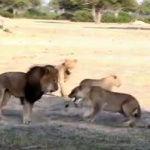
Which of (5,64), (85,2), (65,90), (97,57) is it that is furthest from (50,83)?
(85,2)

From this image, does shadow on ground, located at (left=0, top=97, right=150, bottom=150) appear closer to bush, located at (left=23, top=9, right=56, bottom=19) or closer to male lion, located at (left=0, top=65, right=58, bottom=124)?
male lion, located at (left=0, top=65, right=58, bottom=124)

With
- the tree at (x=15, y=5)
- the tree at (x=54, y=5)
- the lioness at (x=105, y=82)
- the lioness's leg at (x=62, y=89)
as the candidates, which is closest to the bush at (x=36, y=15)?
the tree at (x=54, y=5)

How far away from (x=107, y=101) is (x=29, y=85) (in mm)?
1268

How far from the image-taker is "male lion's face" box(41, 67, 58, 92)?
9.95 m

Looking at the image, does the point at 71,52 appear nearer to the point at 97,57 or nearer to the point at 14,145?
the point at 97,57

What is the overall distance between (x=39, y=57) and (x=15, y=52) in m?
3.02

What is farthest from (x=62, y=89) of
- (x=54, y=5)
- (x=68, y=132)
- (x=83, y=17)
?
(x=54, y=5)

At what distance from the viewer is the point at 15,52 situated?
2798 cm

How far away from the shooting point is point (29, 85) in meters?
10.3

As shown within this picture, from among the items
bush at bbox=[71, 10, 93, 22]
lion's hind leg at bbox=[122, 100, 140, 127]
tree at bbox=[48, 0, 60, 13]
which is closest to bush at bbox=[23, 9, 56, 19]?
tree at bbox=[48, 0, 60, 13]

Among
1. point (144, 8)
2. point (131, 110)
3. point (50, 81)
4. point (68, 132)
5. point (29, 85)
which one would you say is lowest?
point (68, 132)

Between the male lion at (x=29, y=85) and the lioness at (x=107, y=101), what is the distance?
73 centimetres

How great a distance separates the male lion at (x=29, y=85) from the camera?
10008mm

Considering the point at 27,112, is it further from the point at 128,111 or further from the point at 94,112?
the point at 128,111
